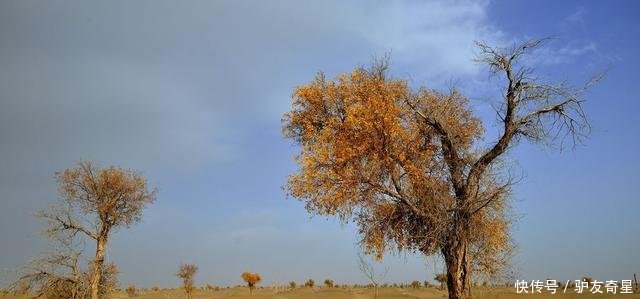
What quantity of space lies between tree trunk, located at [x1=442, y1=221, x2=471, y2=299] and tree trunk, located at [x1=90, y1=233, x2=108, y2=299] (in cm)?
2669

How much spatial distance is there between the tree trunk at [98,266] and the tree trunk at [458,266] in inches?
1051

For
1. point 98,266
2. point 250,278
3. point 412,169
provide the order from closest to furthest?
point 412,169 → point 98,266 → point 250,278

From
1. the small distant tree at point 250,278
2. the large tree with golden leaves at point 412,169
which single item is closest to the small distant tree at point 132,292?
the small distant tree at point 250,278

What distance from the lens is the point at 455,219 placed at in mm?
20469

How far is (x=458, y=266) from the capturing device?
67.1 feet

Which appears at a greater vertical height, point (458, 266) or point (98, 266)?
point (458, 266)

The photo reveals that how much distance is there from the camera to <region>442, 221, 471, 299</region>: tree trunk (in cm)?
2030

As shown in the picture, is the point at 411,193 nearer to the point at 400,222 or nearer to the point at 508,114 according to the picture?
the point at 400,222

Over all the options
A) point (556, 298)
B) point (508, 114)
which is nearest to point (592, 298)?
point (556, 298)

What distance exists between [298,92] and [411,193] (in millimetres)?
6009

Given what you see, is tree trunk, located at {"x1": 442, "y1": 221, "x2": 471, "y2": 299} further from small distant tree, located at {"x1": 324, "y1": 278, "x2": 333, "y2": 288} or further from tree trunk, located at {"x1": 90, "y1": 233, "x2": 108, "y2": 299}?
small distant tree, located at {"x1": 324, "y1": 278, "x2": 333, "y2": 288}

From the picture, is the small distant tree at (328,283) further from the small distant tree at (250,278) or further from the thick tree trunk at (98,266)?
the thick tree trunk at (98,266)

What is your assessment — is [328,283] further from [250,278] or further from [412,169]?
[412,169]

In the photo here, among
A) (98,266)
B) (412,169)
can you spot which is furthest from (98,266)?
(412,169)
